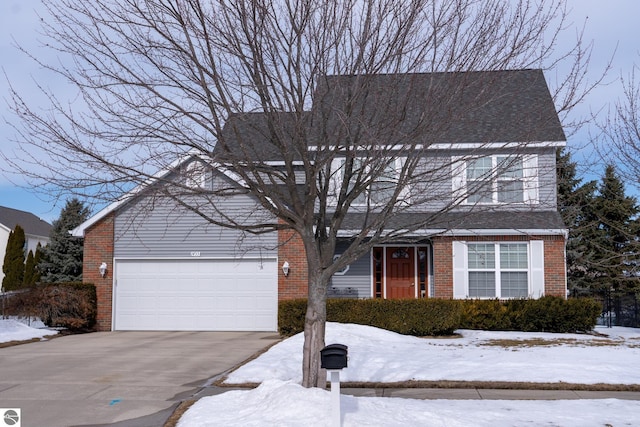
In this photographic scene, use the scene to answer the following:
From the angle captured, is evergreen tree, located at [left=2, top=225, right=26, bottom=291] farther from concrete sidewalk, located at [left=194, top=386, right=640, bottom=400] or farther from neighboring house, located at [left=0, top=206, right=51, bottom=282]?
concrete sidewalk, located at [left=194, top=386, right=640, bottom=400]

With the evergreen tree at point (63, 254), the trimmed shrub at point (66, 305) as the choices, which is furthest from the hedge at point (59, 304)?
the evergreen tree at point (63, 254)

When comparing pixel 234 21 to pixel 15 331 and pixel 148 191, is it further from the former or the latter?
pixel 15 331

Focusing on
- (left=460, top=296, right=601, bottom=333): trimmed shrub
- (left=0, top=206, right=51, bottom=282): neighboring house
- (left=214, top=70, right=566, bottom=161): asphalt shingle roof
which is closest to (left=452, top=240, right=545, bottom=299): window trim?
(left=460, top=296, right=601, bottom=333): trimmed shrub

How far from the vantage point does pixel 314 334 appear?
8.34 meters

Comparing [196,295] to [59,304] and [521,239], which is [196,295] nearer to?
[59,304]

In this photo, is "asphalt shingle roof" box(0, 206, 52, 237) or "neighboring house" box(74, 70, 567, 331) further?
"asphalt shingle roof" box(0, 206, 52, 237)

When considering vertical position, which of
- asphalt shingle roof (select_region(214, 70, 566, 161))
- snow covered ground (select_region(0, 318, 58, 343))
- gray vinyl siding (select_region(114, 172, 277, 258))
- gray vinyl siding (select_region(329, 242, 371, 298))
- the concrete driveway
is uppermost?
asphalt shingle roof (select_region(214, 70, 566, 161))

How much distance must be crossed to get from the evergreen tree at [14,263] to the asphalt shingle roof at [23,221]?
8072 millimetres

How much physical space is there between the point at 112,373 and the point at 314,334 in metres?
5.02

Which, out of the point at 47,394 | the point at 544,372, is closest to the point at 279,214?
the point at 47,394

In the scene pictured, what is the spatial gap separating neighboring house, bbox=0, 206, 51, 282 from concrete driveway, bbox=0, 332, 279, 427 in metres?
31.4

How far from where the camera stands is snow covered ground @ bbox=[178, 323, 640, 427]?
24.8 feet

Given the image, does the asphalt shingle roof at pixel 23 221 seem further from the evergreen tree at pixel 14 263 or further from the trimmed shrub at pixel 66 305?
the trimmed shrub at pixel 66 305

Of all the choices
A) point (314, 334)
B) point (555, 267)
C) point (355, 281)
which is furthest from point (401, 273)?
point (314, 334)
